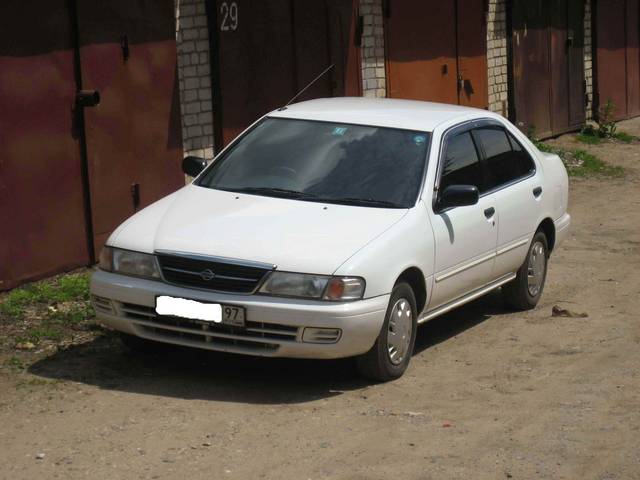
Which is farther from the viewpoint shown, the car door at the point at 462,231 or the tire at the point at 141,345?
the car door at the point at 462,231

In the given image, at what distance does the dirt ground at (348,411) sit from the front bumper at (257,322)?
0.98 ft

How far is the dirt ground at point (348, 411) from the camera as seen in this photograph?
6.62 meters

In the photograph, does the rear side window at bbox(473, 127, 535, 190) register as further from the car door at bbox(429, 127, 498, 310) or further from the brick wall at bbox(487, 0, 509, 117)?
the brick wall at bbox(487, 0, 509, 117)

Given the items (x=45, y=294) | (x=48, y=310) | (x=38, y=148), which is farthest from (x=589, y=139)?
(x=48, y=310)

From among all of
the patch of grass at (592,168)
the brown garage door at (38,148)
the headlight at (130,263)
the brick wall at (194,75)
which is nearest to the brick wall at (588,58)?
the patch of grass at (592,168)

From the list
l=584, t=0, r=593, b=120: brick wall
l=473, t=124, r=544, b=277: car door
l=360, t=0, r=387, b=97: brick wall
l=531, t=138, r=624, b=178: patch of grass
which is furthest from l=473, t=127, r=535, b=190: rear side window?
l=584, t=0, r=593, b=120: brick wall

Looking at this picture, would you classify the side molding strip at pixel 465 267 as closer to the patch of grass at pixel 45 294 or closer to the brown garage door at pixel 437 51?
the patch of grass at pixel 45 294

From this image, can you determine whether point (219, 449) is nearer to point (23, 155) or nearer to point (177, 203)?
point (177, 203)

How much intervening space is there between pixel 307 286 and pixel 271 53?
6543mm

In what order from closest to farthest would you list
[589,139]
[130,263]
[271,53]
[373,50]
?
[130,263], [271,53], [373,50], [589,139]

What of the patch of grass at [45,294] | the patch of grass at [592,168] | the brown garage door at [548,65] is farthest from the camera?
the brown garage door at [548,65]

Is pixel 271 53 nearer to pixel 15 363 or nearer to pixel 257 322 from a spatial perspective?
pixel 15 363

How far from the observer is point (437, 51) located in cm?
1759

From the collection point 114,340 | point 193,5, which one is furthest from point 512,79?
point 114,340
